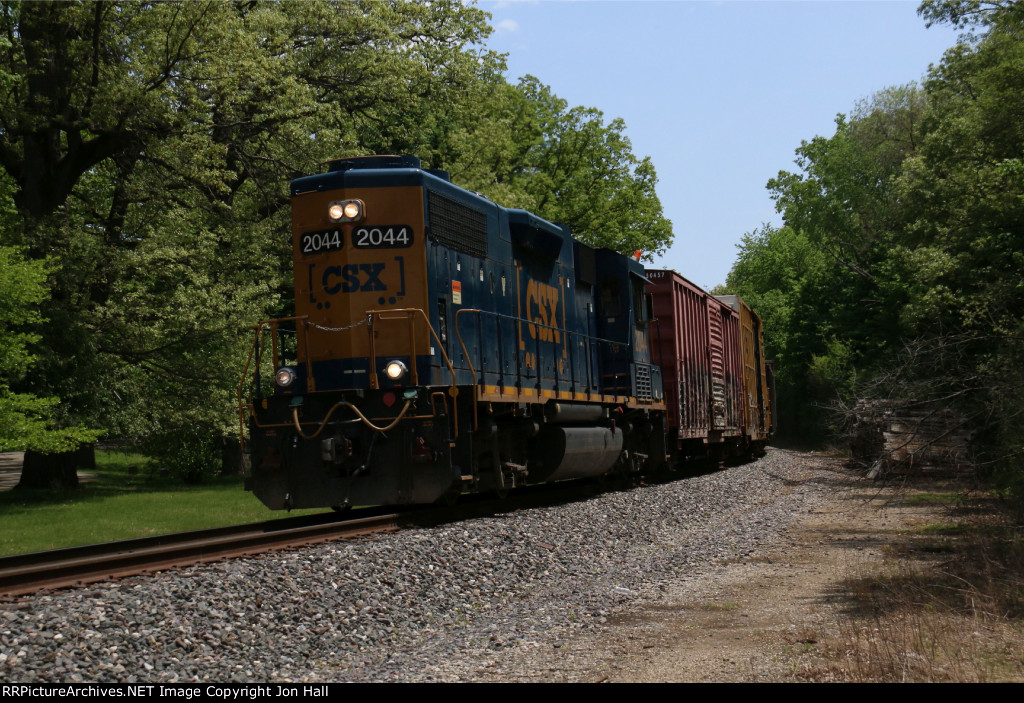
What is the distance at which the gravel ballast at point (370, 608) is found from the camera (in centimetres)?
590

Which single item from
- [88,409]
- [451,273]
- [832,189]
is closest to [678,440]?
[451,273]

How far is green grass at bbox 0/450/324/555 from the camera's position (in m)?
14.0

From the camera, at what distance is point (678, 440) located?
20.0 meters

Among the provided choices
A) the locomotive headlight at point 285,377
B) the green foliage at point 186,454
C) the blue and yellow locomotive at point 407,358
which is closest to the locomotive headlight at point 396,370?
the blue and yellow locomotive at point 407,358

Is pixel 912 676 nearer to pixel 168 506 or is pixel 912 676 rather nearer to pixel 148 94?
pixel 168 506

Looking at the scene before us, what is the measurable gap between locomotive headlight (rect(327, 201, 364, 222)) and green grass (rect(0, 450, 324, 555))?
17.5 feet

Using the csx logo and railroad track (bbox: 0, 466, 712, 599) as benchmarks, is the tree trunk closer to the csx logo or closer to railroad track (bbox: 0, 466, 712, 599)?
railroad track (bbox: 0, 466, 712, 599)

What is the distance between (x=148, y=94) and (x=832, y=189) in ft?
157

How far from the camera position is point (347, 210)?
11.9 meters

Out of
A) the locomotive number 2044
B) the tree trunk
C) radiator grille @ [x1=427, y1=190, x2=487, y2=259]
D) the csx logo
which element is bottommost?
the tree trunk

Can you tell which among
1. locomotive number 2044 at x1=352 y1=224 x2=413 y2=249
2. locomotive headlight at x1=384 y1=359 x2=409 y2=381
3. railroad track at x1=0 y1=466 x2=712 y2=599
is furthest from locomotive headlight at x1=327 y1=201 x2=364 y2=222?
railroad track at x1=0 y1=466 x2=712 y2=599

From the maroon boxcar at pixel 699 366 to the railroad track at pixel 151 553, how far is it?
9.99m

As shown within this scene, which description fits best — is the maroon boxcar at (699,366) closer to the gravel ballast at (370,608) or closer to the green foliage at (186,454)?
the gravel ballast at (370,608)

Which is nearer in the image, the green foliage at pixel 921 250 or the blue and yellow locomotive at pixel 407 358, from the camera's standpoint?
the blue and yellow locomotive at pixel 407 358
